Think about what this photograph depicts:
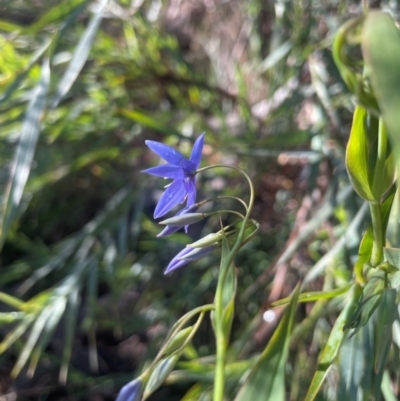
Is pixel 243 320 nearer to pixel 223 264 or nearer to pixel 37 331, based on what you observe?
pixel 37 331

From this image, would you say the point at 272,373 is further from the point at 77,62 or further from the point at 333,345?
the point at 77,62

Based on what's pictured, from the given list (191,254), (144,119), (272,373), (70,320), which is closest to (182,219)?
(191,254)

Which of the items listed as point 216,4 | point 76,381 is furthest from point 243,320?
point 216,4

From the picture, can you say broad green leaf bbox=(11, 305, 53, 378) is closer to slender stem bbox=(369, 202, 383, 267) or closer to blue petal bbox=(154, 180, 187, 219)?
blue petal bbox=(154, 180, 187, 219)

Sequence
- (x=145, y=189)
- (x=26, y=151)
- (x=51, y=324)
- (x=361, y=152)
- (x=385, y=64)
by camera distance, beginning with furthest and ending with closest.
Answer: (x=145, y=189) < (x=51, y=324) < (x=26, y=151) < (x=361, y=152) < (x=385, y=64)

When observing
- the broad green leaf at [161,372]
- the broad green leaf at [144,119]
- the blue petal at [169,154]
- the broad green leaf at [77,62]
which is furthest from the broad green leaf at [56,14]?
the broad green leaf at [161,372]

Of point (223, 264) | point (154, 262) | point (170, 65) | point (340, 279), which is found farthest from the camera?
point (170, 65)

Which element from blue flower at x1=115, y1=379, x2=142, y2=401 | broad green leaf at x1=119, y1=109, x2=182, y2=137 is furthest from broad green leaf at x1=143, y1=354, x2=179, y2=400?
broad green leaf at x1=119, y1=109, x2=182, y2=137
